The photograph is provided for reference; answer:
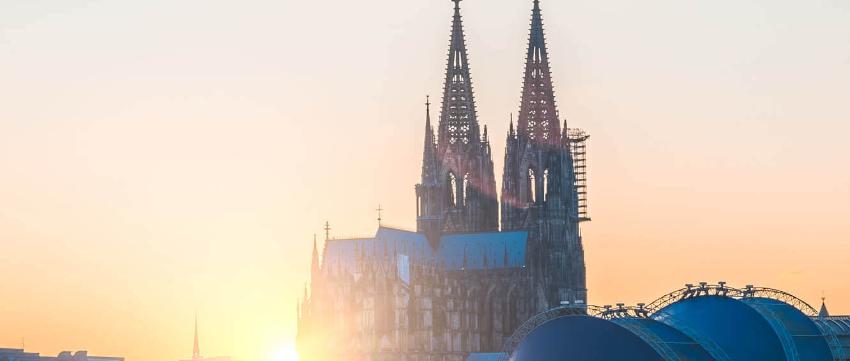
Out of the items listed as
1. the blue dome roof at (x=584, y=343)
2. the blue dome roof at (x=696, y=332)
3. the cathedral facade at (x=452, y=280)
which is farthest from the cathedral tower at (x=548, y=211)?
the blue dome roof at (x=584, y=343)

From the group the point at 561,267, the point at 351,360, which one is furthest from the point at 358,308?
the point at 561,267

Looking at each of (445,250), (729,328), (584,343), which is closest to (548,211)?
(445,250)

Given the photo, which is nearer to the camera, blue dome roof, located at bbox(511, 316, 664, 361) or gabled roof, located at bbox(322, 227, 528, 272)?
blue dome roof, located at bbox(511, 316, 664, 361)

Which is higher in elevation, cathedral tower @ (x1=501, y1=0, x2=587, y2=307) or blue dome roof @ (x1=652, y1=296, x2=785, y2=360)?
cathedral tower @ (x1=501, y1=0, x2=587, y2=307)

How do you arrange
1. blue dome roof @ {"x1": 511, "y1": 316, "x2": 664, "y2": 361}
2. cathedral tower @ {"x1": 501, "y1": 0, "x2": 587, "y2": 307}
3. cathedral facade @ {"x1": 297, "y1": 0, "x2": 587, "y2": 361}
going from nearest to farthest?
blue dome roof @ {"x1": 511, "y1": 316, "x2": 664, "y2": 361} → cathedral facade @ {"x1": 297, "y1": 0, "x2": 587, "y2": 361} → cathedral tower @ {"x1": 501, "y1": 0, "x2": 587, "y2": 307}

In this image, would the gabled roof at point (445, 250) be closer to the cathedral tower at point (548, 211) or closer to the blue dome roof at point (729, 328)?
the cathedral tower at point (548, 211)

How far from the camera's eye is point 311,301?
19112 centimetres

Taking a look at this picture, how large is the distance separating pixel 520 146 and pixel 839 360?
40044mm

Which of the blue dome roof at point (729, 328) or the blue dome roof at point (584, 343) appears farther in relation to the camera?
the blue dome roof at point (729, 328)

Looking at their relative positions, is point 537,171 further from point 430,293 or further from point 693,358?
point 693,358

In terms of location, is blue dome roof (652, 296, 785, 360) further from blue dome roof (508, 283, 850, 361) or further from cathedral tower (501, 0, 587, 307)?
cathedral tower (501, 0, 587, 307)

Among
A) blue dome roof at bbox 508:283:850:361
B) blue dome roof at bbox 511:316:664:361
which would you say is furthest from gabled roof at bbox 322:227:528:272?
blue dome roof at bbox 511:316:664:361

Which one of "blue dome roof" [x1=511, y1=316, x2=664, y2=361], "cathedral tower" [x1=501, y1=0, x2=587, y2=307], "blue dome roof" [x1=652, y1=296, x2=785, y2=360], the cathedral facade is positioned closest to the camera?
"blue dome roof" [x1=511, y1=316, x2=664, y2=361]

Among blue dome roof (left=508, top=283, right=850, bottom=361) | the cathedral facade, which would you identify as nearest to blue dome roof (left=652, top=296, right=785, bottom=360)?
blue dome roof (left=508, top=283, right=850, bottom=361)
